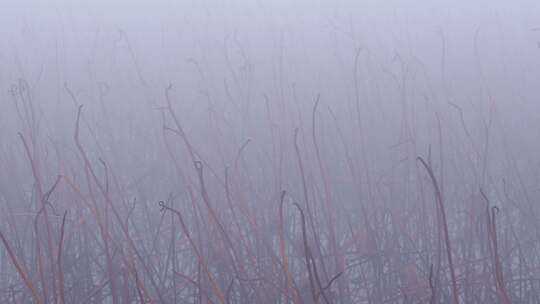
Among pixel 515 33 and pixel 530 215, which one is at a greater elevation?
pixel 515 33

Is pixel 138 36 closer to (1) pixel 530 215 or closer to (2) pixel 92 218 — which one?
(2) pixel 92 218

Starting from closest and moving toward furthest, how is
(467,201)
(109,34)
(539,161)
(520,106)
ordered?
1. (467,201)
2. (539,161)
3. (520,106)
4. (109,34)

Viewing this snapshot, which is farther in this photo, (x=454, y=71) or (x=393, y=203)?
(x=454, y=71)

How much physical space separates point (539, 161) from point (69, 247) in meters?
0.99

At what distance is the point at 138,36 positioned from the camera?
3.11 metres


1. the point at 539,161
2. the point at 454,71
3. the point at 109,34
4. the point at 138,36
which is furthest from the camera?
the point at 138,36

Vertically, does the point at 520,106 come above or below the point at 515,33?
below

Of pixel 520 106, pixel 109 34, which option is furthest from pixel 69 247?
pixel 109 34

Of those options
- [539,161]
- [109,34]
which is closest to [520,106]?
[539,161]

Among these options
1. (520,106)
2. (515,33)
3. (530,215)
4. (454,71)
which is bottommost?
(530,215)

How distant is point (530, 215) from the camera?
3.68 ft

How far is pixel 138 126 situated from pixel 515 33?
2.02 meters

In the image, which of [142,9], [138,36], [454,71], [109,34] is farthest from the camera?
[142,9]

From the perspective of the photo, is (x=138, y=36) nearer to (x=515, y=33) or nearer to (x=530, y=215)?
(x=515, y=33)
